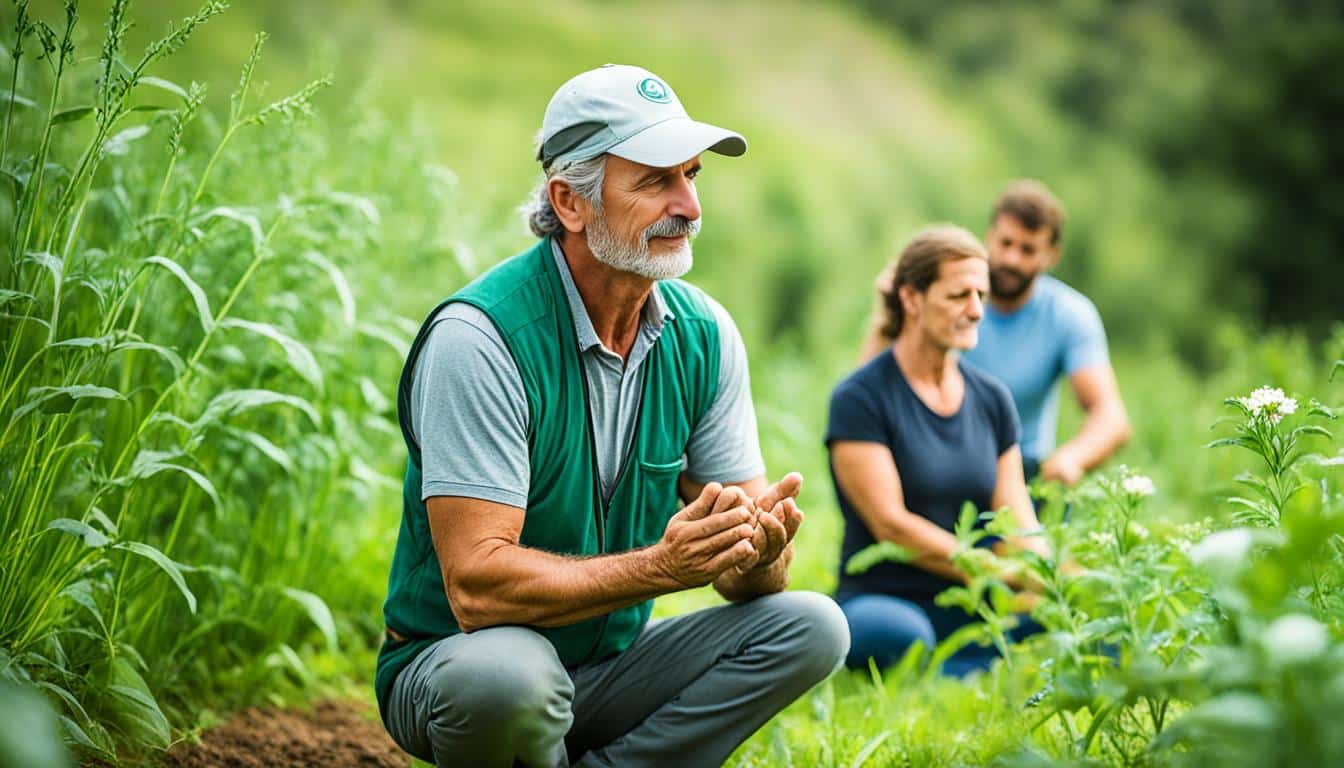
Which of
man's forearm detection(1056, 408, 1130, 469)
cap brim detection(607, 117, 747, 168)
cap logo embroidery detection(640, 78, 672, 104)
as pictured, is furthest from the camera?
man's forearm detection(1056, 408, 1130, 469)

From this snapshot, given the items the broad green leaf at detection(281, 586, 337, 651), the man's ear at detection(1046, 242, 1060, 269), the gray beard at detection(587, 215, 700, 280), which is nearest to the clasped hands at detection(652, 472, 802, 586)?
the gray beard at detection(587, 215, 700, 280)

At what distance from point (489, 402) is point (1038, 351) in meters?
2.72

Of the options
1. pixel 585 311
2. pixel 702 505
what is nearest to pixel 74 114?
pixel 585 311

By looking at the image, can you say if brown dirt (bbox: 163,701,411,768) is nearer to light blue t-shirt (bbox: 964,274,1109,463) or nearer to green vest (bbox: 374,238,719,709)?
green vest (bbox: 374,238,719,709)

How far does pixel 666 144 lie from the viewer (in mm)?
2395

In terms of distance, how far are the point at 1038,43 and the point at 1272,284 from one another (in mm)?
3502

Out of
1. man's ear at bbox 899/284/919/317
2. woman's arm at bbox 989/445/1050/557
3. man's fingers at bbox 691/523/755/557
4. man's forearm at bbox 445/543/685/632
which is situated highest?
man's ear at bbox 899/284/919/317

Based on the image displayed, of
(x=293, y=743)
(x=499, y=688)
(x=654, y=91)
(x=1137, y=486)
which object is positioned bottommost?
(x=293, y=743)

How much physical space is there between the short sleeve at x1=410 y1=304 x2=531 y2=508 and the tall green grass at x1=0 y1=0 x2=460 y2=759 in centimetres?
36

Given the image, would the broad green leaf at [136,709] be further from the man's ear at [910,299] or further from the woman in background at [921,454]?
the man's ear at [910,299]

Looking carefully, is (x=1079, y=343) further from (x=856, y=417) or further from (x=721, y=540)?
(x=721, y=540)

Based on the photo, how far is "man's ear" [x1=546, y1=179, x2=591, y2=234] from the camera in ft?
8.09

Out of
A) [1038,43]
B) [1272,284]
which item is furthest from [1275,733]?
[1038,43]

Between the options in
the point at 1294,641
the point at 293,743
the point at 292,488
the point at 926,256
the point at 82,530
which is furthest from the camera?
the point at 926,256
